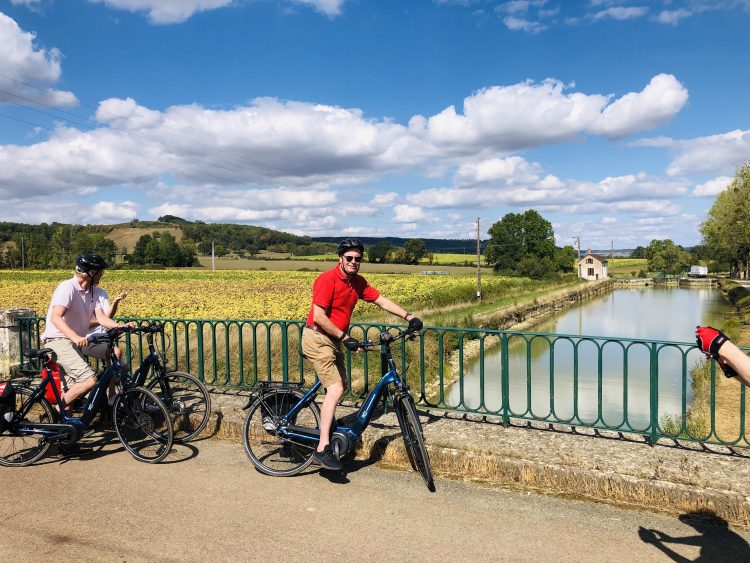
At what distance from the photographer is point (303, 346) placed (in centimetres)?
473

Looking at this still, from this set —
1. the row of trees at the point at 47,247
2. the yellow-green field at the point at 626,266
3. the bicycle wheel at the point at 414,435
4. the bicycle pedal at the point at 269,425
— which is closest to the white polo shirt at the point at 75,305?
the bicycle pedal at the point at 269,425

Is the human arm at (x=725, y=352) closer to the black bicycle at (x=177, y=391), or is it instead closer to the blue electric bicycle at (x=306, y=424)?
the blue electric bicycle at (x=306, y=424)

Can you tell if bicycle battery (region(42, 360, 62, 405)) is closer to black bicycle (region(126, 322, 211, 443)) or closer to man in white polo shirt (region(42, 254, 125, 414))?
man in white polo shirt (region(42, 254, 125, 414))

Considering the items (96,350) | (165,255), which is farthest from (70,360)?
(165,255)

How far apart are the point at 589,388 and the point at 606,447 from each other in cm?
1097

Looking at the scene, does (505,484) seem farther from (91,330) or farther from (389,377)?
(91,330)

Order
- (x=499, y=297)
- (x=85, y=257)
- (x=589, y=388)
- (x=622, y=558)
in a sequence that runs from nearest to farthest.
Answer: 1. (x=622, y=558)
2. (x=85, y=257)
3. (x=589, y=388)
4. (x=499, y=297)

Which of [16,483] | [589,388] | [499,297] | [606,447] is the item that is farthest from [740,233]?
[16,483]

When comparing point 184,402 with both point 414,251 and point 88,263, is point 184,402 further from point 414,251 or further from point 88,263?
point 414,251

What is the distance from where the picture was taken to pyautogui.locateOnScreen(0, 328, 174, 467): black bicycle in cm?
519

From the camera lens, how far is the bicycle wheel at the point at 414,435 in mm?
4422

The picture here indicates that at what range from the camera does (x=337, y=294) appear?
4.64 metres

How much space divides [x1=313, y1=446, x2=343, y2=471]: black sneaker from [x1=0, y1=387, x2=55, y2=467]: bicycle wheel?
258 cm

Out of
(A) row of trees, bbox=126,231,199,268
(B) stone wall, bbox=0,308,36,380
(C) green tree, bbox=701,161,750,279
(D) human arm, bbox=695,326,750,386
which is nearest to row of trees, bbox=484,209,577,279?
(C) green tree, bbox=701,161,750,279
